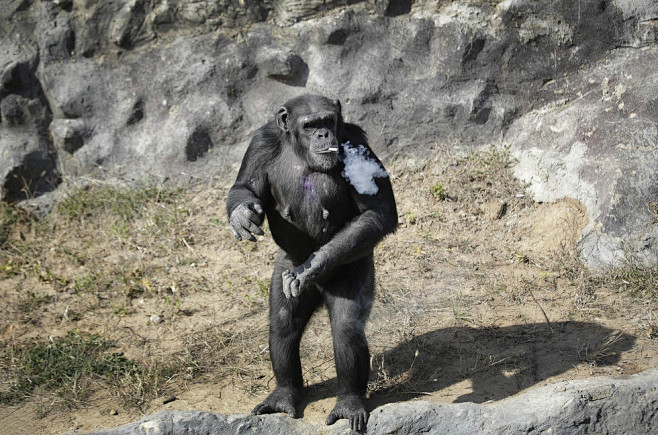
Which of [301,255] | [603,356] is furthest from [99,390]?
[603,356]

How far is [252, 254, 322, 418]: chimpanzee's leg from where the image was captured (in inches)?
203

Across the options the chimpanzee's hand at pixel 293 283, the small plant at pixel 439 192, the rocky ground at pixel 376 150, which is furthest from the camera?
the small plant at pixel 439 192

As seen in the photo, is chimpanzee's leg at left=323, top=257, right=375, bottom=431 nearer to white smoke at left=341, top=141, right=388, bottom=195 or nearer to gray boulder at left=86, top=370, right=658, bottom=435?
gray boulder at left=86, top=370, right=658, bottom=435

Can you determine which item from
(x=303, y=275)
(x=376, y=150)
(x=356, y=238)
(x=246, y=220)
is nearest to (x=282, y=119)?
(x=246, y=220)

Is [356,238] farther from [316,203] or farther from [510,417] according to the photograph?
[510,417]

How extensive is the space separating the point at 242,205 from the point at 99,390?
7.75 feet

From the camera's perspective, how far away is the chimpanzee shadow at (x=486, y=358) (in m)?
5.43

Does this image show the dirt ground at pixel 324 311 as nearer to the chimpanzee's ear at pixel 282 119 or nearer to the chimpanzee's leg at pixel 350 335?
the chimpanzee's leg at pixel 350 335

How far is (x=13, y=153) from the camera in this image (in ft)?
29.3

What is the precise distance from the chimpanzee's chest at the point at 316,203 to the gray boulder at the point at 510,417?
1.35 m

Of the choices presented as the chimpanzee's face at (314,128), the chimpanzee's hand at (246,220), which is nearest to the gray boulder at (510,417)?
the chimpanzee's hand at (246,220)

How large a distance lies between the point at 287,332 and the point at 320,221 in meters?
0.87

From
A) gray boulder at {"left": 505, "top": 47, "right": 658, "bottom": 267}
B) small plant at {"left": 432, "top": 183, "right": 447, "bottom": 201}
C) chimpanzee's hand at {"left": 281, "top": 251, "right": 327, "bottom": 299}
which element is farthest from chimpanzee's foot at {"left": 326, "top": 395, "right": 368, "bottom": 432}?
small plant at {"left": 432, "top": 183, "right": 447, "bottom": 201}

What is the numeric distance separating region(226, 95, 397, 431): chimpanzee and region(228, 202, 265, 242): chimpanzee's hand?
0.08 ft
